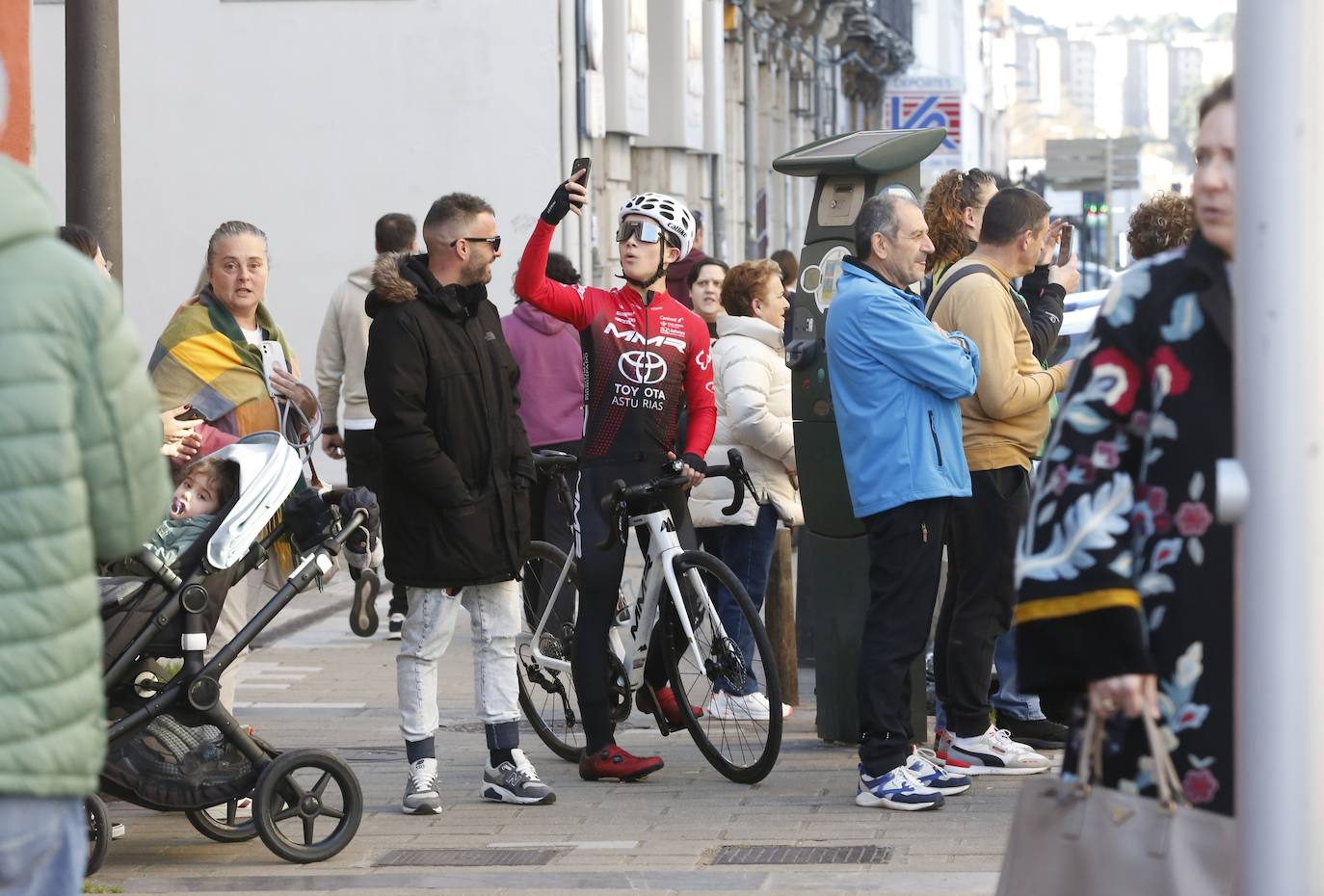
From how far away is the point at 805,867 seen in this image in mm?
5781

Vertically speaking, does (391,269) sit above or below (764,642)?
above

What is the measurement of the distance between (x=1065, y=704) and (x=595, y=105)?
48.7ft

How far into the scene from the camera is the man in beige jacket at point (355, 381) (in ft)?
34.4

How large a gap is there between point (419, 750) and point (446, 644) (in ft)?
1.15

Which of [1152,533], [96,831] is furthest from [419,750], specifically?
[1152,533]

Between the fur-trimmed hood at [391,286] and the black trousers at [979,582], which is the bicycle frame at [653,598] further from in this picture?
the fur-trimmed hood at [391,286]

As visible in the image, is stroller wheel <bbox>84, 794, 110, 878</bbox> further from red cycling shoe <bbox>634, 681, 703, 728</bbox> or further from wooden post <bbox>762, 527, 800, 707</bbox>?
wooden post <bbox>762, 527, 800, 707</bbox>

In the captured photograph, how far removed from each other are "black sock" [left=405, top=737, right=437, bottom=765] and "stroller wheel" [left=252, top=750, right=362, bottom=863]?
1.66 ft

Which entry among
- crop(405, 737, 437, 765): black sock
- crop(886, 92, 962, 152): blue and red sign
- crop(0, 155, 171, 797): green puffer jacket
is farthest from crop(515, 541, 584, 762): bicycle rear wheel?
crop(886, 92, 962, 152): blue and red sign

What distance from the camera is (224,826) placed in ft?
20.4

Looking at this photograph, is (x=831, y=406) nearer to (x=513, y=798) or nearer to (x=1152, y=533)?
(x=513, y=798)

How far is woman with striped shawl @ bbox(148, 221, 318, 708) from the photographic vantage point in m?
6.68

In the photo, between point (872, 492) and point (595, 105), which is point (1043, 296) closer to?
point (872, 492)

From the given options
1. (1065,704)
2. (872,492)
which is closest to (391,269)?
(872,492)
